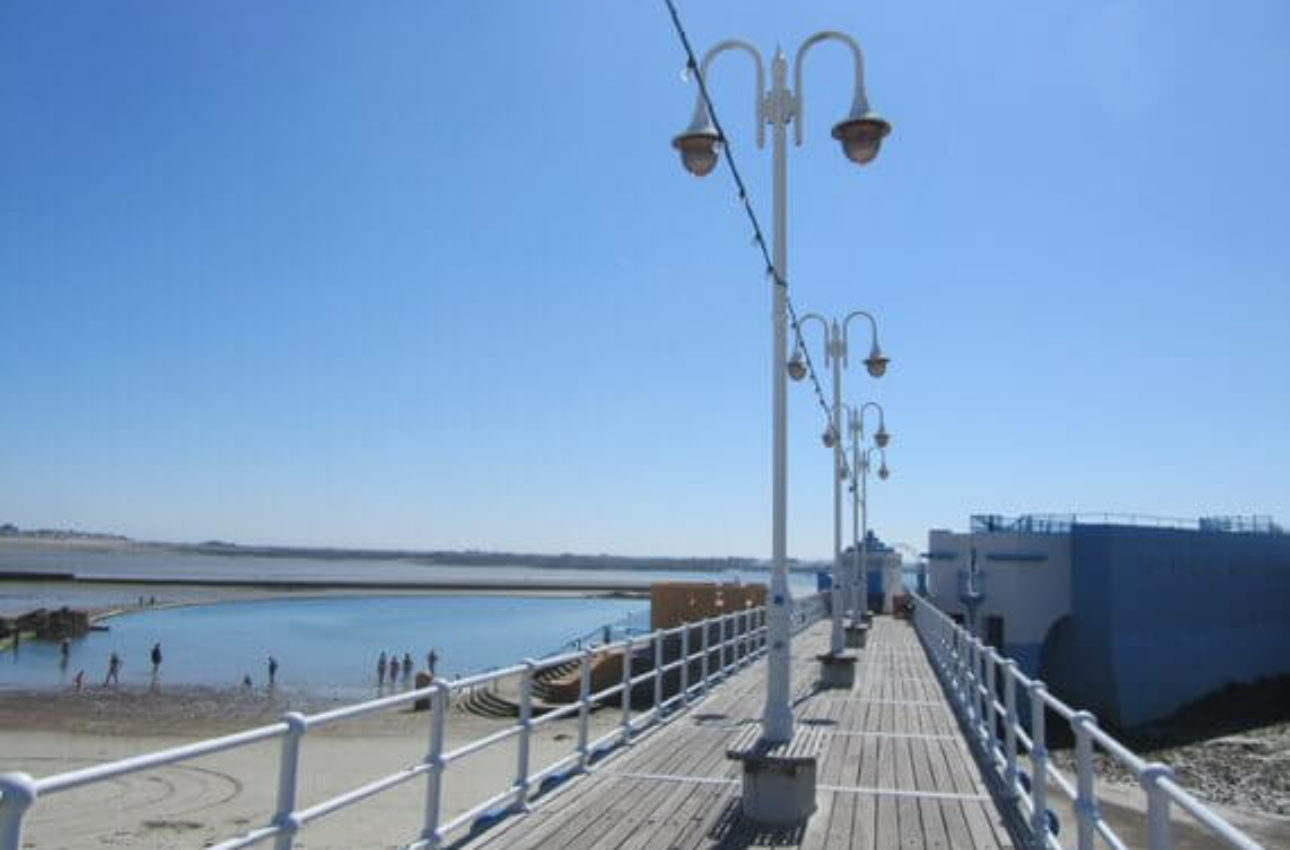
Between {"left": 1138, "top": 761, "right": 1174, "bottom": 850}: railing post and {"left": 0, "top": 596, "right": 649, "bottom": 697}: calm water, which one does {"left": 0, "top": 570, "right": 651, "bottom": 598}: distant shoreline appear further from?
{"left": 1138, "top": 761, "right": 1174, "bottom": 850}: railing post

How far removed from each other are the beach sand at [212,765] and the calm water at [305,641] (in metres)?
7.14

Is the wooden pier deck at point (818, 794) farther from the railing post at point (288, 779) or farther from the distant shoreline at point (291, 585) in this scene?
the distant shoreline at point (291, 585)

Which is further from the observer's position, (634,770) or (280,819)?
(634,770)

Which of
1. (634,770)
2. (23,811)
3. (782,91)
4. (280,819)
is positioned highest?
(782,91)

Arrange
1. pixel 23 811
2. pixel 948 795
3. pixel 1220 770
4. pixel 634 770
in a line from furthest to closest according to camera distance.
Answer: pixel 1220 770 → pixel 634 770 → pixel 948 795 → pixel 23 811

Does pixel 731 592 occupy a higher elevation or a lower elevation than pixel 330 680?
higher

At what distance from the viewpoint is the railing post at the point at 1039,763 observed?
679 cm

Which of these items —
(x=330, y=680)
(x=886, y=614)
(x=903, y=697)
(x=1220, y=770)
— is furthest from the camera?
(x=330, y=680)

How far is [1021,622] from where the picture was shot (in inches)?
1396

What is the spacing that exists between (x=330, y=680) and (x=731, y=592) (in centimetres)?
2346

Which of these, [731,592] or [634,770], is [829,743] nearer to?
[634,770]

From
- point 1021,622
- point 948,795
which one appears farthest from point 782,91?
point 1021,622

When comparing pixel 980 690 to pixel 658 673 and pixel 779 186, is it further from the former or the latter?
pixel 779 186

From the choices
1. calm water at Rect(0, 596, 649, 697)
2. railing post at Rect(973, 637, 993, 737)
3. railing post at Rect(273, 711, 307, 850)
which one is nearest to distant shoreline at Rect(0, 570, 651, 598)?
calm water at Rect(0, 596, 649, 697)
